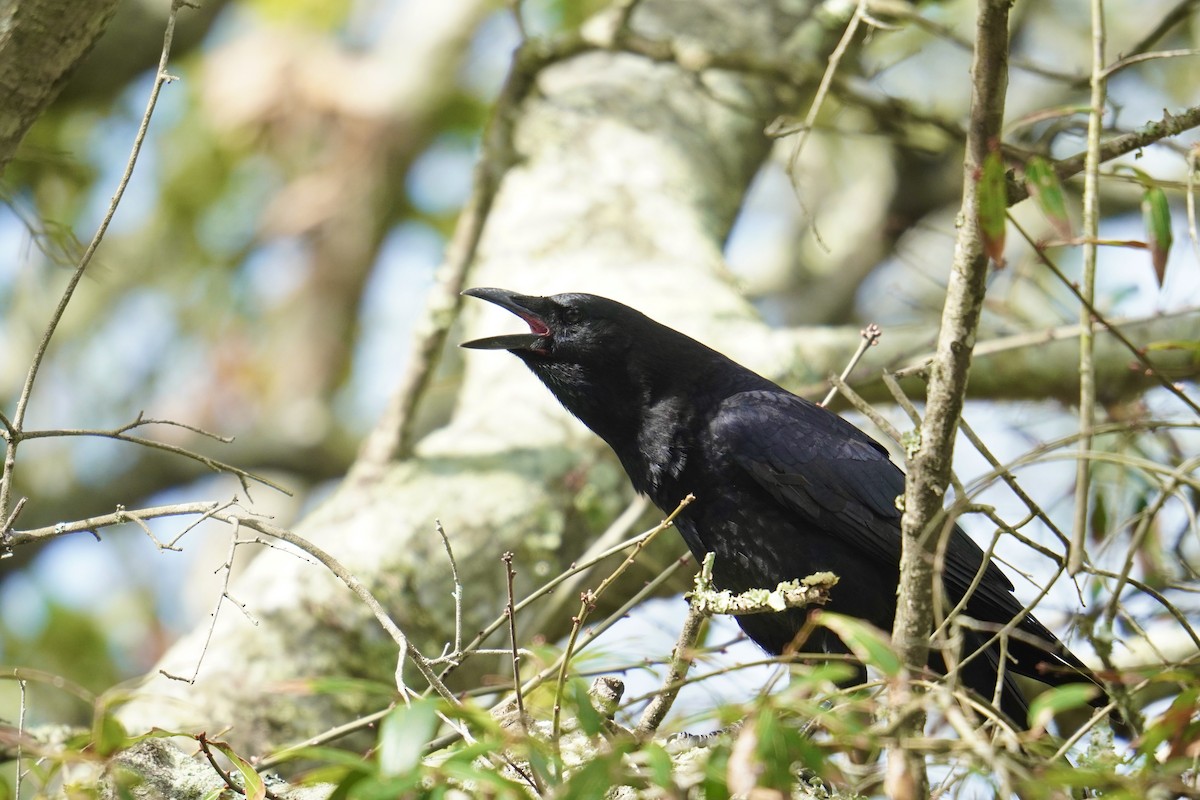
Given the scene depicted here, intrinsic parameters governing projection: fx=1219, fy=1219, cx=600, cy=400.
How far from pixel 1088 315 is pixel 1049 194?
0.25m

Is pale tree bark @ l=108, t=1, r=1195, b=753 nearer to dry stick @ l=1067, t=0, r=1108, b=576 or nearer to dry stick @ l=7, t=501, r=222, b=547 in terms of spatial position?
dry stick @ l=7, t=501, r=222, b=547

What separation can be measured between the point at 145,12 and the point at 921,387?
4.47 m

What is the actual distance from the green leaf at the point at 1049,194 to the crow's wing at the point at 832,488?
65.1 inches

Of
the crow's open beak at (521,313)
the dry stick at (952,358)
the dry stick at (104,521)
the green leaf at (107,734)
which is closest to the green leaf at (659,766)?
the dry stick at (952,358)

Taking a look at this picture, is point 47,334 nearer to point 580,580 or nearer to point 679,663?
point 679,663

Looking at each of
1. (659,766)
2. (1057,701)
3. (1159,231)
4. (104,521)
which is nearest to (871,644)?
(1057,701)

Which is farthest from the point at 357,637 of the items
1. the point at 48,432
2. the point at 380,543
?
the point at 48,432

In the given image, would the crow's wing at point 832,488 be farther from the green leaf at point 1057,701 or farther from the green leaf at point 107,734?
A: the green leaf at point 107,734

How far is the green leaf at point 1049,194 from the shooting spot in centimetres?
235

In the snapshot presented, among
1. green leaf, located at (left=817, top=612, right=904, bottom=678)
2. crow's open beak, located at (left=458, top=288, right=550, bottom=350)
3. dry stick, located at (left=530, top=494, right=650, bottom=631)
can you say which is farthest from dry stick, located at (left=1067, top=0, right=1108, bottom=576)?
dry stick, located at (left=530, top=494, right=650, bottom=631)

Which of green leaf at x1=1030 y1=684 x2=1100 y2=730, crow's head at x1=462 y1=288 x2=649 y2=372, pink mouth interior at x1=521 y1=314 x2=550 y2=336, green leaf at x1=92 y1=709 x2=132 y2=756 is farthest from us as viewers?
pink mouth interior at x1=521 y1=314 x2=550 y2=336

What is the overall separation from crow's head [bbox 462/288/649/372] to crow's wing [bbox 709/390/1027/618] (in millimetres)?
511

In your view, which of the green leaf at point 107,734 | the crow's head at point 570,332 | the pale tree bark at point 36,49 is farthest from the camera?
the crow's head at point 570,332

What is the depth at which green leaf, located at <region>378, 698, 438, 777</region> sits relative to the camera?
1.71 metres
